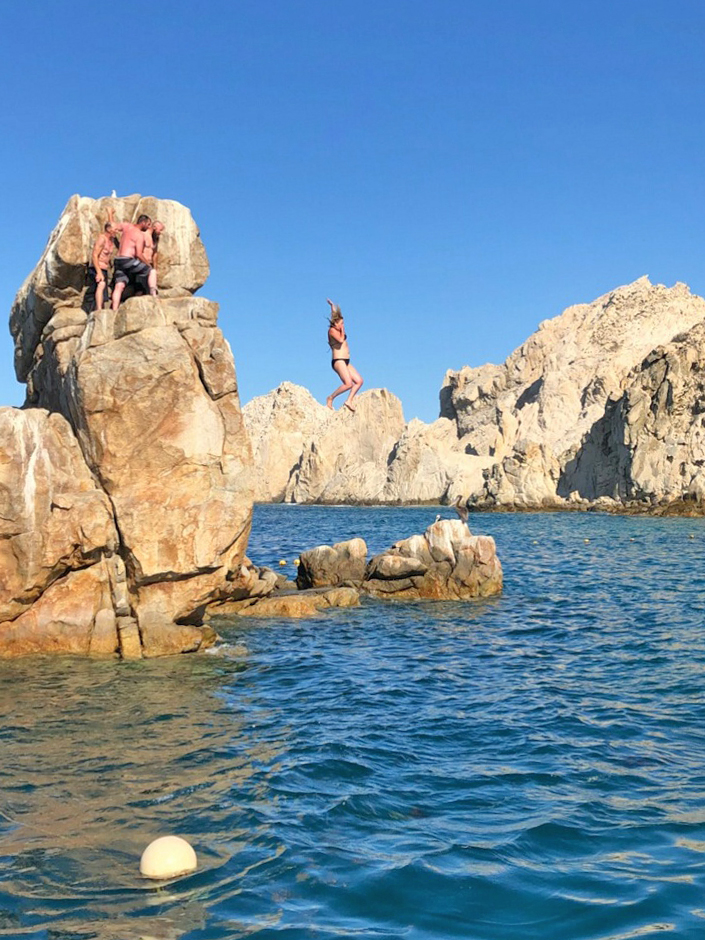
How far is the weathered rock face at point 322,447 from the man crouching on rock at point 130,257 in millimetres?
113594

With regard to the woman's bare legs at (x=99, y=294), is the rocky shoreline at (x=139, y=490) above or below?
below

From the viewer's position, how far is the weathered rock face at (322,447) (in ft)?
456

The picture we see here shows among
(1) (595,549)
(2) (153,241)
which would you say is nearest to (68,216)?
(2) (153,241)

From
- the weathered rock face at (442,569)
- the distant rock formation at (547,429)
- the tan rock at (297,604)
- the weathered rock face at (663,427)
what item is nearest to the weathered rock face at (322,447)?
the distant rock formation at (547,429)

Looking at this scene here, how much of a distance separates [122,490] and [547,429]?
12858cm

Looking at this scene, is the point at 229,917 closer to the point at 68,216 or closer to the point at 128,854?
the point at 128,854

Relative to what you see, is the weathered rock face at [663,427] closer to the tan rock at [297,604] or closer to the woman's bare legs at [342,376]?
the tan rock at [297,604]

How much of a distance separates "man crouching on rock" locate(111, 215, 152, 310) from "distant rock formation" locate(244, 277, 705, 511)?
7195 cm

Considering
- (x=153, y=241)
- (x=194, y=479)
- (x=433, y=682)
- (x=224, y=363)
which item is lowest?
(x=433, y=682)

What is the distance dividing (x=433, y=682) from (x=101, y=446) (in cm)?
814

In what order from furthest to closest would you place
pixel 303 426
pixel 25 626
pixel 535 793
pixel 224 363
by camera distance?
pixel 303 426, pixel 224 363, pixel 25 626, pixel 535 793

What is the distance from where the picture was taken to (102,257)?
1898 cm

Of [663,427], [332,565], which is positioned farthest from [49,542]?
[663,427]

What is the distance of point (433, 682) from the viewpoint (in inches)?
616
